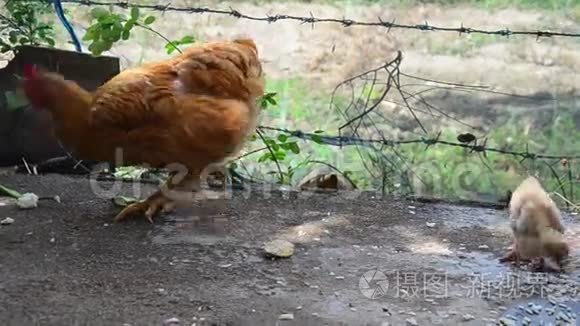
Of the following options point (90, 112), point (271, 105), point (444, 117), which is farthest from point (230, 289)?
point (444, 117)

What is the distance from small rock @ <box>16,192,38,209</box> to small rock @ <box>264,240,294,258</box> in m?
0.93

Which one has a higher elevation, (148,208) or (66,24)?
(66,24)

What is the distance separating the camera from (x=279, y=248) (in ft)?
7.73

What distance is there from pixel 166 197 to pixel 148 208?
9 centimetres

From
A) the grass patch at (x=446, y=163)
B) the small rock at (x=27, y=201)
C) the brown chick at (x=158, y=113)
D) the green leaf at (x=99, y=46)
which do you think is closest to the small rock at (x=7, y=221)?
the small rock at (x=27, y=201)

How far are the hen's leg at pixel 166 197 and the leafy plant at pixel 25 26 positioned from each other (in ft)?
3.76

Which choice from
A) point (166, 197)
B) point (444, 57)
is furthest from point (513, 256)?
point (444, 57)

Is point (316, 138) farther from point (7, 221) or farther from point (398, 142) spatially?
point (7, 221)

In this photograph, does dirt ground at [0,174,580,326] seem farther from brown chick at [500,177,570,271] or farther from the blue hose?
the blue hose

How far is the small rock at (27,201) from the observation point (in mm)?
2676

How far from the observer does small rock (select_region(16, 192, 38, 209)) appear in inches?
105

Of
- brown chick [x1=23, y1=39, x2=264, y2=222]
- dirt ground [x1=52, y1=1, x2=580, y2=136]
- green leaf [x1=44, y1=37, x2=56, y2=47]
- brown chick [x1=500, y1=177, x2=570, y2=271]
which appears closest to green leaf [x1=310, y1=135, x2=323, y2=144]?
dirt ground [x1=52, y1=1, x2=580, y2=136]

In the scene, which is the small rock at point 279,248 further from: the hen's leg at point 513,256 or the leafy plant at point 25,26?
the leafy plant at point 25,26

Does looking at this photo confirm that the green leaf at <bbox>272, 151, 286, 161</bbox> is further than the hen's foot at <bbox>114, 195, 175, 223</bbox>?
Yes
